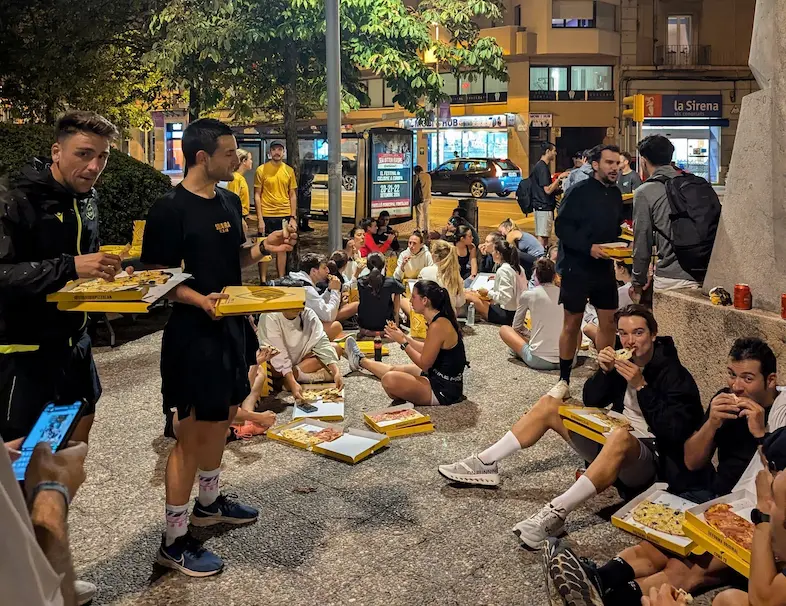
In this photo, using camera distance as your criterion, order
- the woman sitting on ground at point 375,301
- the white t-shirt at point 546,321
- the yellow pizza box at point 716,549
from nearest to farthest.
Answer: the yellow pizza box at point 716,549 → the white t-shirt at point 546,321 → the woman sitting on ground at point 375,301

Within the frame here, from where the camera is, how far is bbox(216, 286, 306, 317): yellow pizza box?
3.75 meters

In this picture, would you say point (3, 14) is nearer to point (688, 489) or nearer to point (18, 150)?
point (18, 150)

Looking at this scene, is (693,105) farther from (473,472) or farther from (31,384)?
(31,384)

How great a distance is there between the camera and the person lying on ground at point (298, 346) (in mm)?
7148

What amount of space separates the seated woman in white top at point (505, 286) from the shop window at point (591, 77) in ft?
102

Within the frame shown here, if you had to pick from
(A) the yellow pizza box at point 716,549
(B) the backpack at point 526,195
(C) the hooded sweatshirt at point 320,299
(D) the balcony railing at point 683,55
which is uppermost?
(D) the balcony railing at point 683,55

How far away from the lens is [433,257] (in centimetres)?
978

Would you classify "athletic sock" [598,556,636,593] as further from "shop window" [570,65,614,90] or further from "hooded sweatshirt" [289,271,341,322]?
"shop window" [570,65,614,90]

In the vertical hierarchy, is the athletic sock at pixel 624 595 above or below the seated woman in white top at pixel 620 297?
below

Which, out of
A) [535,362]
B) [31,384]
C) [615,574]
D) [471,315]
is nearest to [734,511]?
[615,574]

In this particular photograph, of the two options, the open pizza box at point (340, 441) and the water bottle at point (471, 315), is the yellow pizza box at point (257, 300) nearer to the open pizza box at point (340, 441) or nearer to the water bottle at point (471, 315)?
the open pizza box at point (340, 441)

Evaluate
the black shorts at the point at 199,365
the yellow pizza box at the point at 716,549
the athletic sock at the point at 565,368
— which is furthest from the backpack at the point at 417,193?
the yellow pizza box at the point at 716,549

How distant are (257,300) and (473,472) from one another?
2.03 meters

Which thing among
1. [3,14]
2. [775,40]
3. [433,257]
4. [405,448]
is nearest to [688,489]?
[405,448]
